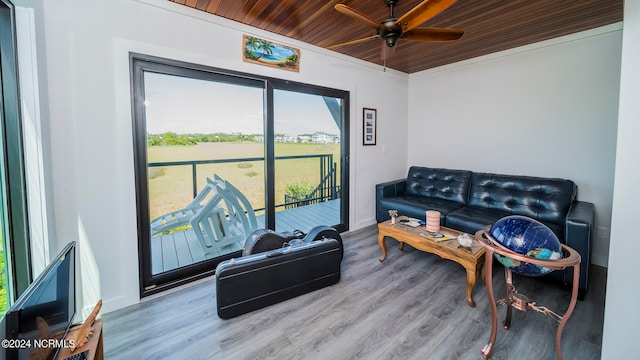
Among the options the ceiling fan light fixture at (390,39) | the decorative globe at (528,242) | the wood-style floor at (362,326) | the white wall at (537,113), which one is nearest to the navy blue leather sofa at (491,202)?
the white wall at (537,113)

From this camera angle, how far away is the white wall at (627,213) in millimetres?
1226

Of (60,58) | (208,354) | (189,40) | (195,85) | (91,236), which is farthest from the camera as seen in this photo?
(195,85)

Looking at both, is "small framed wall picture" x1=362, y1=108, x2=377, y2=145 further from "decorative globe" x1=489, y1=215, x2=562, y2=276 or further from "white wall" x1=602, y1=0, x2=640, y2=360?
"white wall" x1=602, y1=0, x2=640, y2=360

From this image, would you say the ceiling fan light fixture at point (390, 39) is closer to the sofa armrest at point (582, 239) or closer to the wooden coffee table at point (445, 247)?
the wooden coffee table at point (445, 247)

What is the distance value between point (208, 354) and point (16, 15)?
230 cm

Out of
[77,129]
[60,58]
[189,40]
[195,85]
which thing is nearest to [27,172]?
[77,129]

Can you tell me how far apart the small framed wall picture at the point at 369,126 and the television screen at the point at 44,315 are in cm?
337

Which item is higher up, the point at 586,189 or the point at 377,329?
the point at 586,189

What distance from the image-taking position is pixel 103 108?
6.35 ft

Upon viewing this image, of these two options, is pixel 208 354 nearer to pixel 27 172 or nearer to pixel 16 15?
pixel 27 172

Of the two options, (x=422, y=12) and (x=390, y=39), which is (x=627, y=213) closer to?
(x=422, y=12)

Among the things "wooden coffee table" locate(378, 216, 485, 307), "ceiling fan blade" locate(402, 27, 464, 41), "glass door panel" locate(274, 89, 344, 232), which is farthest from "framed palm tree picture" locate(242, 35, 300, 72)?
"wooden coffee table" locate(378, 216, 485, 307)

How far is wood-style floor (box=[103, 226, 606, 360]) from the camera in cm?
163

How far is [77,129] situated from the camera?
1848 mm
